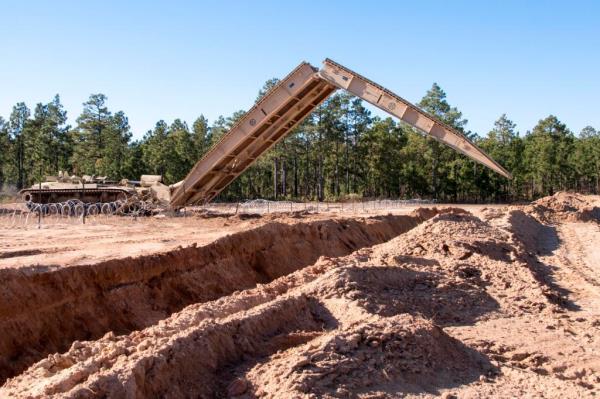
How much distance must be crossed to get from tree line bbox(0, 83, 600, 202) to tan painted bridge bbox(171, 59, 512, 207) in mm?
26644

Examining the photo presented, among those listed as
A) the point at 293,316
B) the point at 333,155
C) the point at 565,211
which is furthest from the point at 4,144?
the point at 293,316

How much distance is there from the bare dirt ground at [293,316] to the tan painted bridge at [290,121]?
3251 millimetres

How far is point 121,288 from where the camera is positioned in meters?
11.3

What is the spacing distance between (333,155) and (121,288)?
4610 centimetres

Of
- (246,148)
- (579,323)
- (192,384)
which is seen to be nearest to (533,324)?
(579,323)

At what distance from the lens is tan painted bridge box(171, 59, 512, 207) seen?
62.2 ft

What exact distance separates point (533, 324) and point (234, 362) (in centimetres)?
528

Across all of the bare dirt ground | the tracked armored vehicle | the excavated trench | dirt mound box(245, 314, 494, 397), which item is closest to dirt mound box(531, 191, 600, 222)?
the bare dirt ground

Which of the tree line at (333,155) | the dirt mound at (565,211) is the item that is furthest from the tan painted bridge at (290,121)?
the tree line at (333,155)

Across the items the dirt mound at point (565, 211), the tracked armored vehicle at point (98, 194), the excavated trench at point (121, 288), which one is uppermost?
the tracked armored vehicle at point (98, 194)

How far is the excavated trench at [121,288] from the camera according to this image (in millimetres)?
9312

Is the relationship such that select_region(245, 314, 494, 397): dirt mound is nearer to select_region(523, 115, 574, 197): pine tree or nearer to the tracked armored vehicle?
the tracked armored vehicle

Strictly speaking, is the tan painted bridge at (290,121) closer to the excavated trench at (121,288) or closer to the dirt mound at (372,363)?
the excavated trench at (121,288)

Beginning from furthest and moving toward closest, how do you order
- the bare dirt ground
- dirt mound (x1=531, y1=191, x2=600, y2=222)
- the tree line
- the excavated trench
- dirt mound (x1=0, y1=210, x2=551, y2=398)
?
1. the tree line
2. dirt mound (x1=531, y1=191, x2=600, y2=222)
3. the excavated trench
4. the bare dirt ground
5. dirt mound (x1=0, y1=210, x2=551, y2=398)
